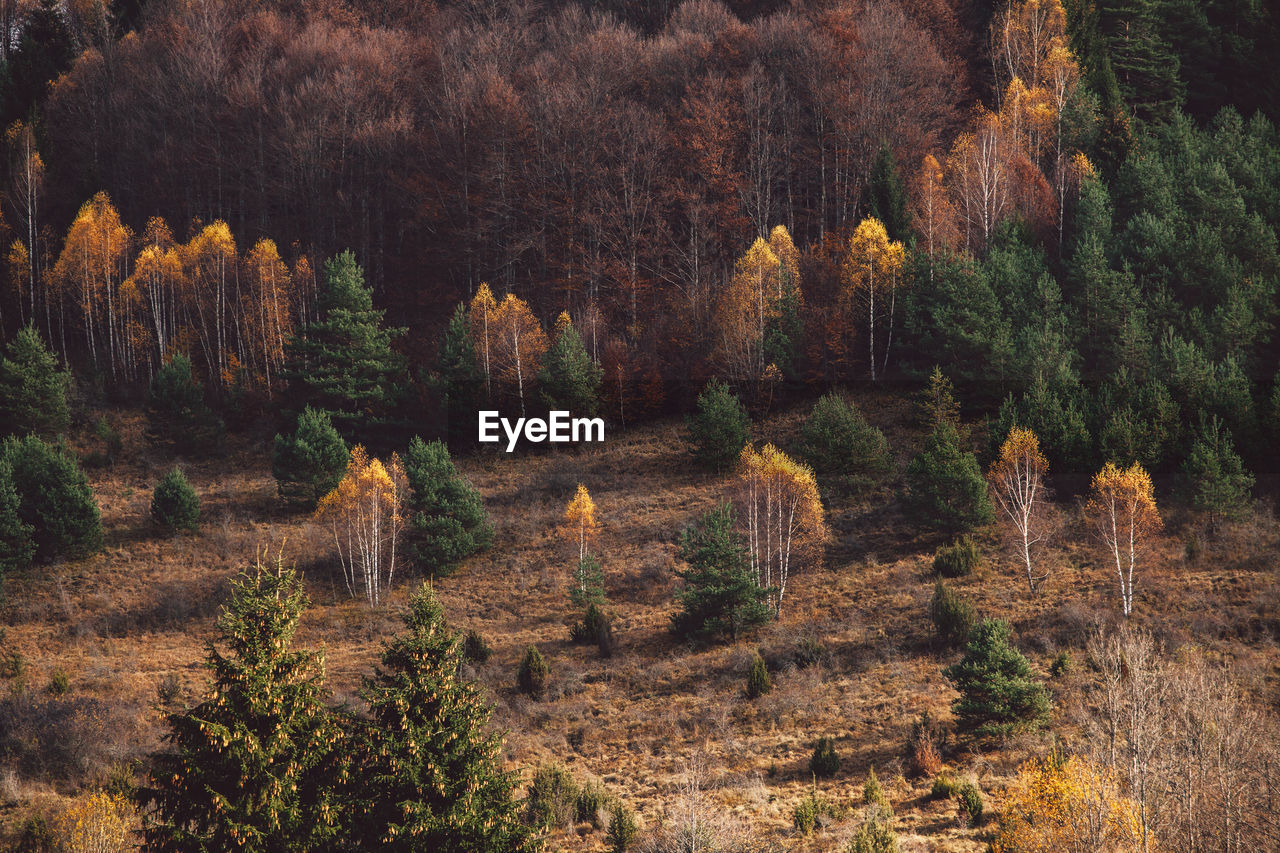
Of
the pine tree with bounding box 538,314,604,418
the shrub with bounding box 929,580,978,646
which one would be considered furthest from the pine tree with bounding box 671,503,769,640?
the pine tree with bounding box 538,314,604,418

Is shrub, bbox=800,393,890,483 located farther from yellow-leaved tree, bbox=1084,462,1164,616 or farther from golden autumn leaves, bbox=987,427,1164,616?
yellow-leaved tree, bbox=1084,462,1164,616

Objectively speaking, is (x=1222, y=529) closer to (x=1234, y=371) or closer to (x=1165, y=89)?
(x=1234, y=371)

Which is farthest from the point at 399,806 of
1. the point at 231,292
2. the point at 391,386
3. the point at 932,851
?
the point at 231,292

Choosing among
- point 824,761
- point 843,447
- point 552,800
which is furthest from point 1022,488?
point 552,800

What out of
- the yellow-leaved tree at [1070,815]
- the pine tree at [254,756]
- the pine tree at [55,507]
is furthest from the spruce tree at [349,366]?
the yellow-leaved tree at [1070,815]

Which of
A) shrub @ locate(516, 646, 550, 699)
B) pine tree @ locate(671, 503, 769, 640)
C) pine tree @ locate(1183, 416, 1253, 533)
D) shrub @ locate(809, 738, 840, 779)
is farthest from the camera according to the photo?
pine tree @ locate(1183, 416, 1253, 533)

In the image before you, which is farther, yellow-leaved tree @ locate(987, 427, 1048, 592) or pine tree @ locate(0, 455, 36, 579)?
pine tree @ locate(0, 455, 36, 579)

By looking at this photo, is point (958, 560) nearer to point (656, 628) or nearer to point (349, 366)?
point (656, 628)
